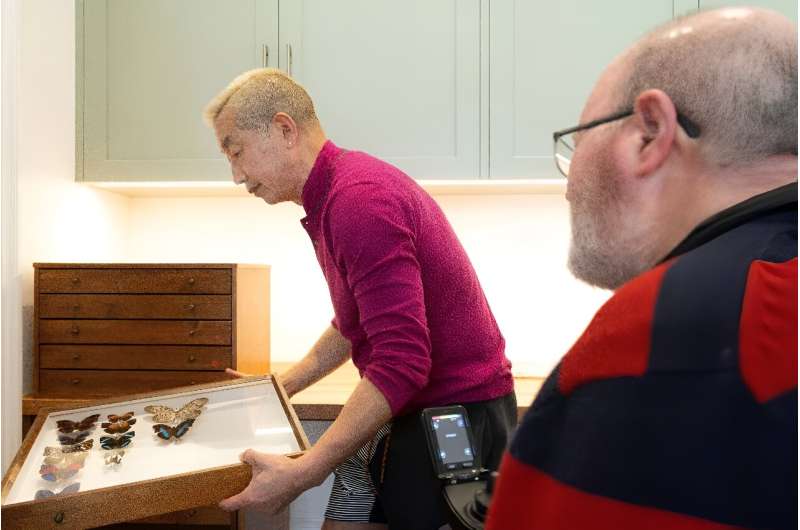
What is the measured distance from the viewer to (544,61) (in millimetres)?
1909

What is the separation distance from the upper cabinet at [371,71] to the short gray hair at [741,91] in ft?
4.46

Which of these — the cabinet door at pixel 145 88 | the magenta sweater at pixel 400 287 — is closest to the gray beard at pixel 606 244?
the magenta sweater at pixel 400 287

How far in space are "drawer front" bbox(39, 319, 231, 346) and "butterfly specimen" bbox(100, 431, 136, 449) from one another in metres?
0.54

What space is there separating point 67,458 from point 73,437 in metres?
0.10

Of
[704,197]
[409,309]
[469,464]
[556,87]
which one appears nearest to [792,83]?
[704,197]

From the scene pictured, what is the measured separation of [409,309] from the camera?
1061mm

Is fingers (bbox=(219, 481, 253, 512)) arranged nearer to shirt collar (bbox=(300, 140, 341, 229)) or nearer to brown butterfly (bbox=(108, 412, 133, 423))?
brown butterfly (bbox=(108, 412, 133, 423))

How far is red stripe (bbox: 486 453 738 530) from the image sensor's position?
407mm

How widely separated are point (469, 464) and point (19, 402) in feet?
4.46

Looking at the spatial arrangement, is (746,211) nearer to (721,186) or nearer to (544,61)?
(721,186)

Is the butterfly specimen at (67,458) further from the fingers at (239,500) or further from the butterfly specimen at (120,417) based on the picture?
the fingers at (239,500)

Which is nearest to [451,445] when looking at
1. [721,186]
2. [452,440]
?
[452,440]

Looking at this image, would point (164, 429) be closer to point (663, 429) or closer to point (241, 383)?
point (241, 383)

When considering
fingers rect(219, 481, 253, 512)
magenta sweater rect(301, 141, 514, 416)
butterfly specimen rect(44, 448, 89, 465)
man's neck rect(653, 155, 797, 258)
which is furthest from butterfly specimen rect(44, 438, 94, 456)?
man's neck rect(653, 155, 797, 258)
